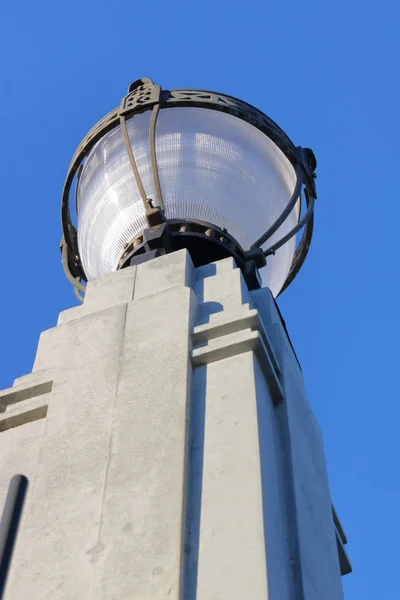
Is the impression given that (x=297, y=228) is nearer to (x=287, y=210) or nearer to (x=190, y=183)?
(x=287, y=210)

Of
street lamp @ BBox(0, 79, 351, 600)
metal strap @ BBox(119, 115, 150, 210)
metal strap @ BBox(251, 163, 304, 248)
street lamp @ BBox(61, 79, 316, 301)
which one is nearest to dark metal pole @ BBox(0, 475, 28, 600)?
street lamp @ BBox(0, 79, 351, 600)

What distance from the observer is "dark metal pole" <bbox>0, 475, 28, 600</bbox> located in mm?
3385

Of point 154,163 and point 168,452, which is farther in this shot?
point 154,163

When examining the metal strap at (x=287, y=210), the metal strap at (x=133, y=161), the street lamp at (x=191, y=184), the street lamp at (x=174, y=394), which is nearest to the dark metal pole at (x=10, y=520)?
the street lamp at (x=174, y=394)

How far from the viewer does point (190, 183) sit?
17.4 feet

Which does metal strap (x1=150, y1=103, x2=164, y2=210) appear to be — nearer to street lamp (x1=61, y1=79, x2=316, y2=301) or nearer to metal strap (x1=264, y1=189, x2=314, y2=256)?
street lamp (x1=61, y1=79, x2=316, y2=301)

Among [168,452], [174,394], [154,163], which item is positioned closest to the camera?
[168,452]

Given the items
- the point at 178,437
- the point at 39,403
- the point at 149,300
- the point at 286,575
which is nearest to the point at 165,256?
the point at 149,300

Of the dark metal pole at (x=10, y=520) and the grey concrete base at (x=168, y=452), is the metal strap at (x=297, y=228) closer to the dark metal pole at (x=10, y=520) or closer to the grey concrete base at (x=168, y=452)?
the grey concrete base at (x=168, y=452)

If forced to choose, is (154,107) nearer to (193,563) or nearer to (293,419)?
(293,419)

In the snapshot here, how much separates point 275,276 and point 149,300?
4.87ft

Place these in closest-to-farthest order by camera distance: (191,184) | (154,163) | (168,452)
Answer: (168,452) → (154,163) → (191,184)

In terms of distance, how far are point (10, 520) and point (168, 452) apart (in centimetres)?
62

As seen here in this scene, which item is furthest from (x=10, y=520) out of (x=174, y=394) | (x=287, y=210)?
(x=287, y=210)
